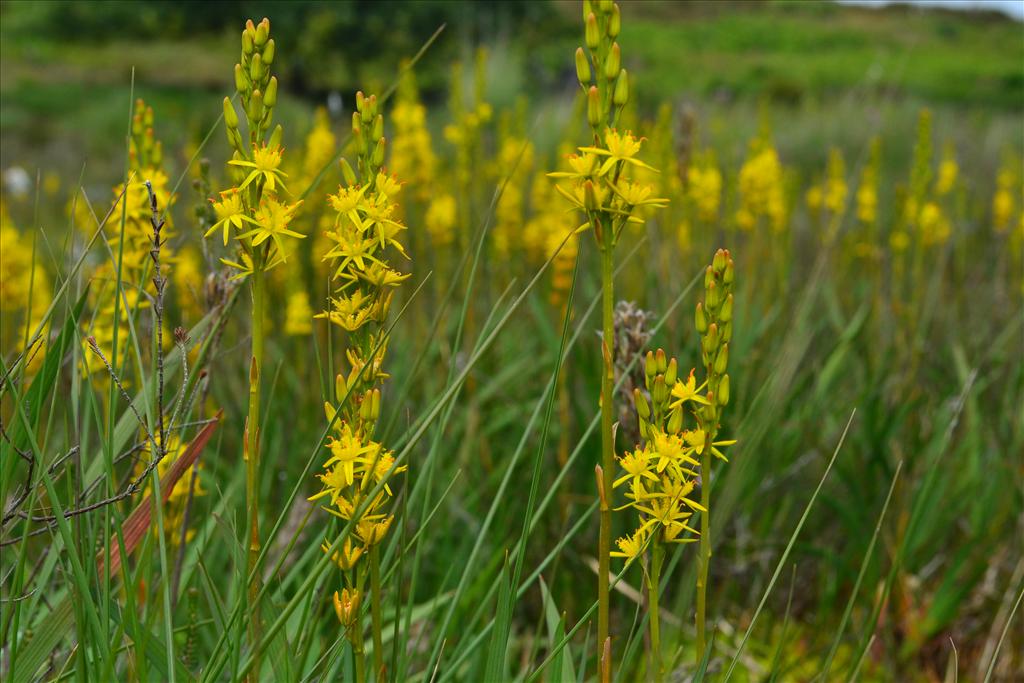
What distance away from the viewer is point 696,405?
1.26m

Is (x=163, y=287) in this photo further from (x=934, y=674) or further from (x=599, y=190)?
(x=934, y=674)

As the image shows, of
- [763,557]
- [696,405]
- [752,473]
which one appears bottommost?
[763,557]

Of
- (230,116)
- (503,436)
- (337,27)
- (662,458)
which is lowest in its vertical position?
(503,436)

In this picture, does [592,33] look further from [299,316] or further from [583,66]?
[299,316]

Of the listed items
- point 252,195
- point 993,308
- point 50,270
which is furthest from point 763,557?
point 50,270

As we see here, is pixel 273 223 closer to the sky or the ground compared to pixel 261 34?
closer to the ground

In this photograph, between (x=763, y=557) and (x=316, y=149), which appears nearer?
(x=763, y=557)

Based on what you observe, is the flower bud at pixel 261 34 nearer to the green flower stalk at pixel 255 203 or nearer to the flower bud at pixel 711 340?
the green flower stalk at pixel 255 203

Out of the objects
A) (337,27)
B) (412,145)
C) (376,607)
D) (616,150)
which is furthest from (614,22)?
(337,27)

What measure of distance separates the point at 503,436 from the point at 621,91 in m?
2.25

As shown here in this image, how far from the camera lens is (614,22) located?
1060mm

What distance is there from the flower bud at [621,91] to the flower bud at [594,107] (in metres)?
0.02

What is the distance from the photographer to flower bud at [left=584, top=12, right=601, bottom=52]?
3.50 feet

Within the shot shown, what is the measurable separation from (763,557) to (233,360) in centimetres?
197
